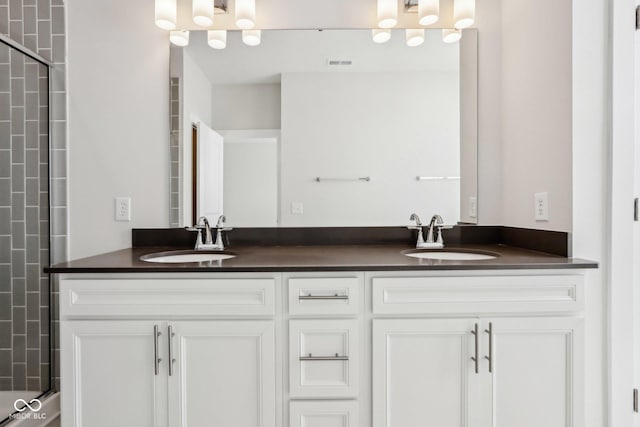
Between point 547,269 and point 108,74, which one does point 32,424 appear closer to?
point 108,74

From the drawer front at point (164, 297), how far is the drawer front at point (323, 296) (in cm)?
8

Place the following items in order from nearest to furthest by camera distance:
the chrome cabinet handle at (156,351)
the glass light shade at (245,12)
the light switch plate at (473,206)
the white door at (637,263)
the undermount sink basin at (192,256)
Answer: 1. the chrome cabinet handle at (156,351)
2. the white door at (637,263)
3. the undermount sink basin at (192,256)
4. the glass light shade at (245,12)
5. the light switch plate at (473,206)

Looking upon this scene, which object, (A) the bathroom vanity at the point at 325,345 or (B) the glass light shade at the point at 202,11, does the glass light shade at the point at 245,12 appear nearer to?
(B) the glass light shade at the point at 202,11

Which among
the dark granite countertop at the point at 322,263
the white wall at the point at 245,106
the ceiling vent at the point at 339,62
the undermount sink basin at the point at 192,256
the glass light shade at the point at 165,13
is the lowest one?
the undermount sink basin at the point at 192,256

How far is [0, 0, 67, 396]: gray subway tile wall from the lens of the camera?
1903mm

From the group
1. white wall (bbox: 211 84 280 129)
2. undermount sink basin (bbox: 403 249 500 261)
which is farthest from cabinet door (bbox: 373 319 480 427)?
white wall (bbox: 211 84 280 129)

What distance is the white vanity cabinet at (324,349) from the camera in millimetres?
1321

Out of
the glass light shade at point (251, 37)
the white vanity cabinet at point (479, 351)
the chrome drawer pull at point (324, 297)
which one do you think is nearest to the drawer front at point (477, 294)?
the white vanity cabinet at point (479, 351)

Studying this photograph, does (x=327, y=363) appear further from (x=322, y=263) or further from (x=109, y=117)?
(x=109, y=117)

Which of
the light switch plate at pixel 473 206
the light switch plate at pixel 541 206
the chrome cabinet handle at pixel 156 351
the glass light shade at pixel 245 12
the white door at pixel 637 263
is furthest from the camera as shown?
the light switch plate at pixel 473 206

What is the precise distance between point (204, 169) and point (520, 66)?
62.8 inches

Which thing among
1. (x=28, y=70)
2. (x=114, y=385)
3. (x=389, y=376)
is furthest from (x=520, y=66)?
(x=28, y=70)

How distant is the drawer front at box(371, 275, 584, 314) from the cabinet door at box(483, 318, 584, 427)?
0.06 m

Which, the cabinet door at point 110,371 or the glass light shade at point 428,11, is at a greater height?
the glass light shade at point 428,11
